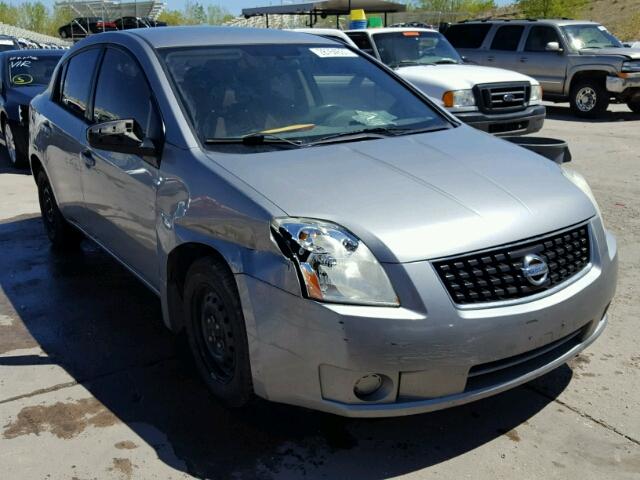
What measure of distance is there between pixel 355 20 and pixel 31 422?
11.1 m

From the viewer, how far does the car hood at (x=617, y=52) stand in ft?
45.8

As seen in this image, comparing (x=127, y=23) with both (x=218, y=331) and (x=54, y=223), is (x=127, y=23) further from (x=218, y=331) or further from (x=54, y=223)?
(x=218, y=331)

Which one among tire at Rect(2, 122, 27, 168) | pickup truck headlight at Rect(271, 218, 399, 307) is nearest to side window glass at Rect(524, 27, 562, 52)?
tire at Rect(2, 122, 27, 168)

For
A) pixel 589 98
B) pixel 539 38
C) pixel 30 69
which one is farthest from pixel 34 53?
pixel 589 98

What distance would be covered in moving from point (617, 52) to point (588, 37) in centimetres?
121

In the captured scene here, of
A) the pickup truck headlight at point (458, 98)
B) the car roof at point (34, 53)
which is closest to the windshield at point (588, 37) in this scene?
the pickup truck headlight at point (458, 98)

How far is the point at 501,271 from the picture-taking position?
2.88m

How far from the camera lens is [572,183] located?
3553 mm

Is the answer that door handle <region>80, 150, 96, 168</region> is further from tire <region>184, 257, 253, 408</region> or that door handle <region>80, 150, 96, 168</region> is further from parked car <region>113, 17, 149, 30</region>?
parked car <region>113, 17, 149, 30</region>

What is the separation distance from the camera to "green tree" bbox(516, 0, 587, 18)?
38.2 metres

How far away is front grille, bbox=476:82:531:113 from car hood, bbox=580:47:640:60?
4722 mm

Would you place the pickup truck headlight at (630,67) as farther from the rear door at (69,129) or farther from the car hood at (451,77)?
the rear door at (69,129)

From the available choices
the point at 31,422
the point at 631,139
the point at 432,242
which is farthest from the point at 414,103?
the point at 631,139

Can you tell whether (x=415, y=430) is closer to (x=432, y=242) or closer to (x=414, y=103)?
(x=432, y=242)
